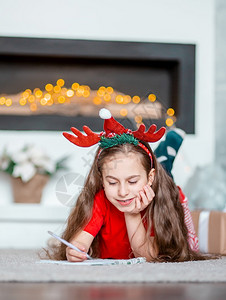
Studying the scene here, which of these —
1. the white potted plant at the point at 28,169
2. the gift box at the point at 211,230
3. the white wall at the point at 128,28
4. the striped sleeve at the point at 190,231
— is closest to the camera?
the striped sleeve at the point at 190,231

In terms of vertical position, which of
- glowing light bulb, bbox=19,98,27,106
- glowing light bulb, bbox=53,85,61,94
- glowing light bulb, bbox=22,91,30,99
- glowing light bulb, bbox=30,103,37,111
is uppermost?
glowing light bulb, bbox=53,85,61,94

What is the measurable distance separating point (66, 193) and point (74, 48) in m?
1.59

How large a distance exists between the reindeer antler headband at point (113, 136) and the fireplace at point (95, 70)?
1.45 metres

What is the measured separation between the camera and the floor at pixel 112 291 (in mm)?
887

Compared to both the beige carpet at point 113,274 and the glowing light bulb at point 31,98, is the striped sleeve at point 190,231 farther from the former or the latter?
the glowing light bulb at point 31,98

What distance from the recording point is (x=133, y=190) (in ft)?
4.87

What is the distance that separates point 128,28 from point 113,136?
1697 millimetres

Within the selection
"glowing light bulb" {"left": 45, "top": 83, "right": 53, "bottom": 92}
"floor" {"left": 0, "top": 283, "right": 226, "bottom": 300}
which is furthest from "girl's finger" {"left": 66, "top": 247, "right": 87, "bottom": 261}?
"glowing light bulb" {"left": 45, "top": 83, "right": 53, "bottom": 92}

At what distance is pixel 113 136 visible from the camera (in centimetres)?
157

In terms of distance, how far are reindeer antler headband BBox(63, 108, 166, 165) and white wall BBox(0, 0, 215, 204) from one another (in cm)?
141

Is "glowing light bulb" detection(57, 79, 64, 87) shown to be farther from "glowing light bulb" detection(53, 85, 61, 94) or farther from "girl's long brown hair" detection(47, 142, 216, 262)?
"girl's long brown hair" detection(47, 142, 216, 262)

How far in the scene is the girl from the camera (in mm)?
1492

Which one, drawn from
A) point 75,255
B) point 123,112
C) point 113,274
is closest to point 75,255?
point 75,255

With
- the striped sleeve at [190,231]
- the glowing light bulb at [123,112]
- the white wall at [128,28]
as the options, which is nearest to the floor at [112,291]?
the striped sleeve at [190,231]
